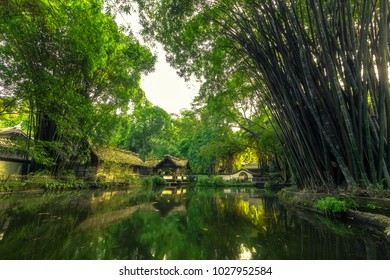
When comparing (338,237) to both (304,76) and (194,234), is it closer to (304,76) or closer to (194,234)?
(194,234)

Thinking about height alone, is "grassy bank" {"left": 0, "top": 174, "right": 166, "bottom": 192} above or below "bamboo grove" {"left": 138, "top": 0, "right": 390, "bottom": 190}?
below

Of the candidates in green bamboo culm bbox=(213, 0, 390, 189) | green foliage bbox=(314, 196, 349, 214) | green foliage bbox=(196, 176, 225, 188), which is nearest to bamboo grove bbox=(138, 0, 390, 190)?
green bamboo culm bbox=(213, 0, 390, 189)

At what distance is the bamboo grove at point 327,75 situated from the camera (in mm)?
4586

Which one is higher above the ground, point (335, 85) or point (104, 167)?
point (335, 85)

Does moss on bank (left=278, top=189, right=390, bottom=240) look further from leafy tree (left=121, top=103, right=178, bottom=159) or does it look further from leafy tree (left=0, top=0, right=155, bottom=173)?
leafy tree (left=121, top=103, right=178, bottom=159)

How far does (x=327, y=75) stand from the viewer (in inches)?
208

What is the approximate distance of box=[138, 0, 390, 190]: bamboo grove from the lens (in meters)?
4.59

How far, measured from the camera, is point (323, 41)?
4.82 metres

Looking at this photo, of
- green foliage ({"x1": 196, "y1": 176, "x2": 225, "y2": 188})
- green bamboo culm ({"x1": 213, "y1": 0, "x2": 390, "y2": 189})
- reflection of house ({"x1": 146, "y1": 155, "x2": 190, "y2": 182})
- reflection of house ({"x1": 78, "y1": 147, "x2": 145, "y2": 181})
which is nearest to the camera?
green bamboo culm ({"x1": 213, "y1": 0, "x2": 390, "y2": 189})

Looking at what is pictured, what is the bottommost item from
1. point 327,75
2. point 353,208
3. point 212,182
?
point 212,182

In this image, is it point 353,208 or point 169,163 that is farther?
point 169,163

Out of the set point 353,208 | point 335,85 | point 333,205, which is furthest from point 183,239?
point 335,85

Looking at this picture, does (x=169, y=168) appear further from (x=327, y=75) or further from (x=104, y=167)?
(x=327, y=75)

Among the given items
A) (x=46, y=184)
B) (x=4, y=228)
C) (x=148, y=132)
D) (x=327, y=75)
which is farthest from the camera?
(x=148, y=132)
